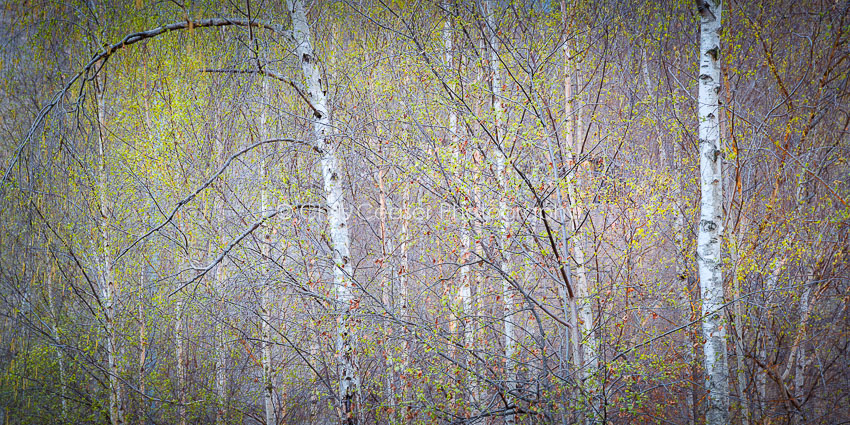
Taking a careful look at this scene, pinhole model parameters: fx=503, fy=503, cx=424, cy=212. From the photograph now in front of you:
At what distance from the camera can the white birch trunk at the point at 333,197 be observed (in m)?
4.25

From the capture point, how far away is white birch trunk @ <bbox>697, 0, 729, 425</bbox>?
381cm

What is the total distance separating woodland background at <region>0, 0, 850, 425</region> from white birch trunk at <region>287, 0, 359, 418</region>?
3 centimetres

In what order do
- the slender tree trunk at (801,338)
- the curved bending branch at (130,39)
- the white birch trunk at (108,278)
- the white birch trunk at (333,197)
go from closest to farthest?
the curved bending branch at (130,39), the white birch trunk at (333,197), the slender tree trunk at (801,338), the white birch trunk at (108,278)

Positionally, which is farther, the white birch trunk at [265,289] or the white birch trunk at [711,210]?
the white birch trunk at [265,289]

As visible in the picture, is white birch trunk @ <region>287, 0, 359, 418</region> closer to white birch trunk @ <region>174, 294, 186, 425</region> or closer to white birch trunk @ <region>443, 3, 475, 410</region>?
white birch trunk @ <region>443, 3, 475, 410</region>

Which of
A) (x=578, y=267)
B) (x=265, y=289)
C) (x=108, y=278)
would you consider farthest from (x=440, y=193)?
(x=108, y=278)

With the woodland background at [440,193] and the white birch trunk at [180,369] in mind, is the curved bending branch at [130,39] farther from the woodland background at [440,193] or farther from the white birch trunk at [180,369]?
the white birch trunk at [180,369]

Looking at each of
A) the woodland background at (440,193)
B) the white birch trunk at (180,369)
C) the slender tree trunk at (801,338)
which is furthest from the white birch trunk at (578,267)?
the white birch trunk at (180,369)

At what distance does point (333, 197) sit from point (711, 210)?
313cm

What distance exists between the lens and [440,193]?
374 cm

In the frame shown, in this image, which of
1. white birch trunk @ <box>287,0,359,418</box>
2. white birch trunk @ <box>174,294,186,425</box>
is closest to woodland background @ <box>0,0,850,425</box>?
white birch trunk @ <box>287,0,359,418</box>

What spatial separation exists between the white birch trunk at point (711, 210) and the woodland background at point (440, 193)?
15 cm

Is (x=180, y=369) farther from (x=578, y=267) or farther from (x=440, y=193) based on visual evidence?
(x=578, y=267)

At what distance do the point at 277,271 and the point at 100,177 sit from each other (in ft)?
10.7
